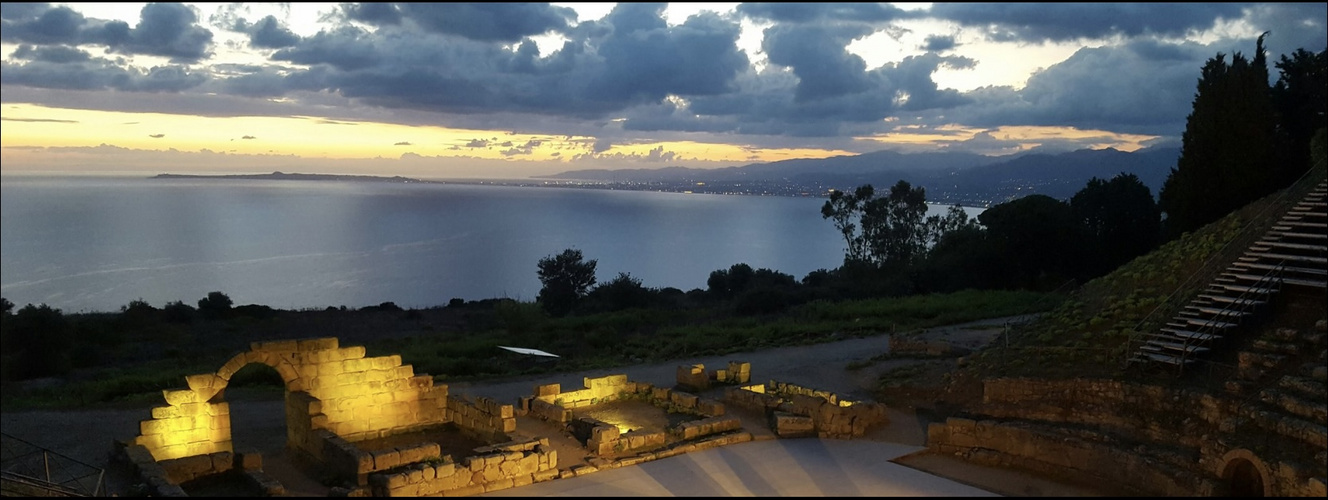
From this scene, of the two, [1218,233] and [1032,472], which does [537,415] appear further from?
[1218,233]

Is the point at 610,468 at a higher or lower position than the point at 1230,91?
lower

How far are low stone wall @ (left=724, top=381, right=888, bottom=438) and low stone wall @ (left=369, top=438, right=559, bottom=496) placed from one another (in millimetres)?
4536

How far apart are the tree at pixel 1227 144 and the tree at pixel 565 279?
31079 millimetres

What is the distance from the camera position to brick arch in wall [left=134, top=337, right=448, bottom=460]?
40.6ft

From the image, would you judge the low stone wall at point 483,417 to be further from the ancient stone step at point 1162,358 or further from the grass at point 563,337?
the ancient stone step at point 1162,358

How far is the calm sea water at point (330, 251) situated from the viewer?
65.2 metres

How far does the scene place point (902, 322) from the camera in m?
27.3

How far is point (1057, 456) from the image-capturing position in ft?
38.7

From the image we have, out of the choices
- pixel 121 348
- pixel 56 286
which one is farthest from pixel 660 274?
pixel 121 348

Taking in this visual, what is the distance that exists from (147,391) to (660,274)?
66.7 meters

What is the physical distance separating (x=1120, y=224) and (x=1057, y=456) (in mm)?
28504

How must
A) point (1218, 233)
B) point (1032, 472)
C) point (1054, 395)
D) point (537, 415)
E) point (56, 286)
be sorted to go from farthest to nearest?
point (56, 286)
point (1218, 233)
point (537, 415)
point (1054, 395)
point (1032, 472)

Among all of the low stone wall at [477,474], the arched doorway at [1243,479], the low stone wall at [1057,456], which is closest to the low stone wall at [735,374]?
the low stone wall at [1057,456]

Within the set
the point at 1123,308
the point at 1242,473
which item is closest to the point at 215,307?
the point at 1123,308
